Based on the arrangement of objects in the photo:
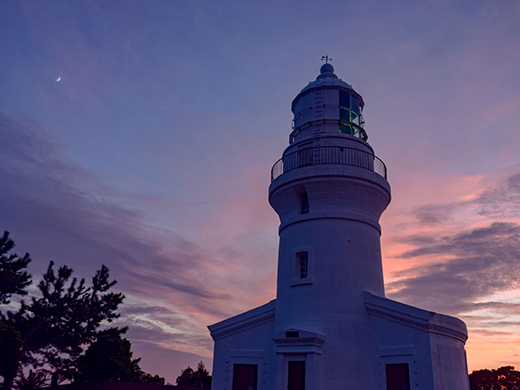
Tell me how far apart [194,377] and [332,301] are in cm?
3166

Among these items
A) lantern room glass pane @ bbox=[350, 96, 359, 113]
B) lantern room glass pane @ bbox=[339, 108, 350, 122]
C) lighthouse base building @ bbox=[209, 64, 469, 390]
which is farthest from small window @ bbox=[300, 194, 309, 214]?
lantern room glass pane @ bbox=[350, 96, 359, 113]

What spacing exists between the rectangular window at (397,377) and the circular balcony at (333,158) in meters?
8.42

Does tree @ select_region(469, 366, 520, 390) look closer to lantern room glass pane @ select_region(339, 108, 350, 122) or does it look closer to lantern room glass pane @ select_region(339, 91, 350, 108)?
lantern room glass pane @ select_region(339, 108, 350, 122)

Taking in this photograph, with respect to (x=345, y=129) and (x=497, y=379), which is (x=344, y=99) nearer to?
(x=345, y=129)

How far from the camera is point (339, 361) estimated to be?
17.0 metres

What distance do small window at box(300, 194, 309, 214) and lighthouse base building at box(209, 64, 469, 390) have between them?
48 millimetres

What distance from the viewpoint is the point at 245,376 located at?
1947 cm

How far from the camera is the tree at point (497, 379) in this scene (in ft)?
114

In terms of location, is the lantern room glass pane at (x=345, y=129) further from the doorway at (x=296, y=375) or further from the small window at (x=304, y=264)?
the doorway at (x=296, y=375)

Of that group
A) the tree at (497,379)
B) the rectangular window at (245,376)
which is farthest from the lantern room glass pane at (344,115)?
the tree at (497,379)

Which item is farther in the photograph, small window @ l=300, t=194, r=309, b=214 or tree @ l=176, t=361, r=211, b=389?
tree @ l=176, t=361, r=211, b=389

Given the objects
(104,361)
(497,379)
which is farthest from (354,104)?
(497,379)

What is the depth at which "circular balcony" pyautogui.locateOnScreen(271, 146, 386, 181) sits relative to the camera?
64.8 feet

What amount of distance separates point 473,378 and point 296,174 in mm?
28899
